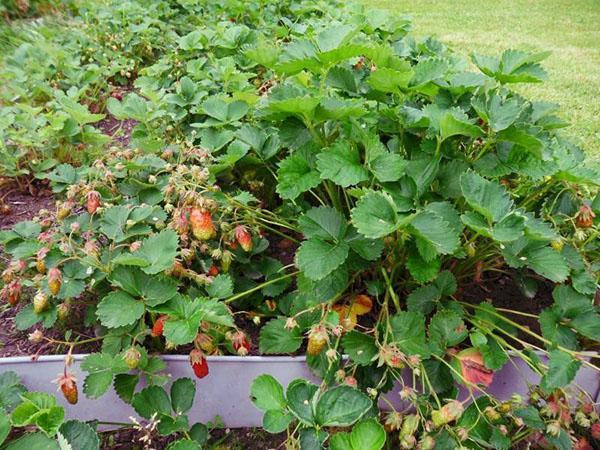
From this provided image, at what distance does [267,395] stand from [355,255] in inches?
14.1

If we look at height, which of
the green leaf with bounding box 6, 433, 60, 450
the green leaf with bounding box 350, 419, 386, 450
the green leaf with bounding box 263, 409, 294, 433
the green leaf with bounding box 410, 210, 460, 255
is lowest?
the green leaf with bounding box 263, 409, 294, 433

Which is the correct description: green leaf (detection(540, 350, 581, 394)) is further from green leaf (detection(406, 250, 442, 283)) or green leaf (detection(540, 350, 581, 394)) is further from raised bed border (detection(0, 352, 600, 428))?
green leaf (detection(406, 250, 442, 283))

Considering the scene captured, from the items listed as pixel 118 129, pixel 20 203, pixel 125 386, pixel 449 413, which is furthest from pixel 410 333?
pixel 118 129

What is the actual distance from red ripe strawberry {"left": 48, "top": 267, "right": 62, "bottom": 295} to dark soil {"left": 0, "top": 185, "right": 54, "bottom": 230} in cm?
70

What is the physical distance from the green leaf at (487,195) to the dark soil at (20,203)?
1.41 m

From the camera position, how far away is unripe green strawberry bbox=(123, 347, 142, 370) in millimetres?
1160

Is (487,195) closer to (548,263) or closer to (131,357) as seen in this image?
(548,263)

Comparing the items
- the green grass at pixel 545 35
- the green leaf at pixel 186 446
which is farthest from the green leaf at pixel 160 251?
the green grass at pixel 545 35

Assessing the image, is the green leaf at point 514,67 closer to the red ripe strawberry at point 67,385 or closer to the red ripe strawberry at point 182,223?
the red ripe strawberry at point 182,223

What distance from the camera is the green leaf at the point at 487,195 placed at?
3.60ft

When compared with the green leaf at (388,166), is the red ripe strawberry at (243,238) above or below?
below

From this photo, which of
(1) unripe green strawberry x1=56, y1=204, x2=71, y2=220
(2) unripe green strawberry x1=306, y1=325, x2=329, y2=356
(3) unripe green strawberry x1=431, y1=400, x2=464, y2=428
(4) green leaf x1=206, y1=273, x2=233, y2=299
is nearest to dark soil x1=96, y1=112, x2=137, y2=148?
(1) unripe green strawberry x1=56, y1=204, x2=71, y2=220

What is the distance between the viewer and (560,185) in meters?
1.44

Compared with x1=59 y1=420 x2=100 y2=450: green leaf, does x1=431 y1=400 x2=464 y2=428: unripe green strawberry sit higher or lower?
lower
